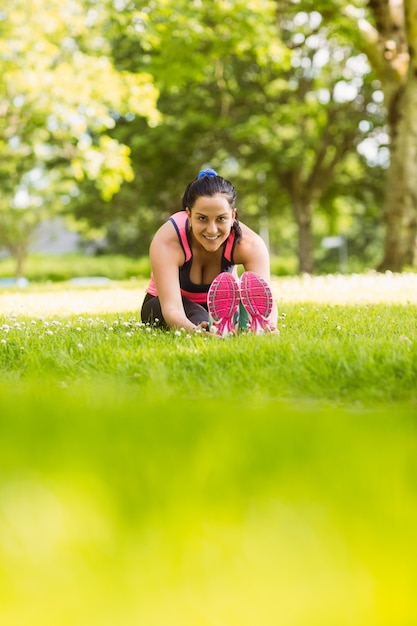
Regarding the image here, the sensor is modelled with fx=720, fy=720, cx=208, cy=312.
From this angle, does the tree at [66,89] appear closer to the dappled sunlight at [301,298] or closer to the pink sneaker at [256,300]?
the dappled sunlight at [301,298]

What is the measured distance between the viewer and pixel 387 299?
763 cm

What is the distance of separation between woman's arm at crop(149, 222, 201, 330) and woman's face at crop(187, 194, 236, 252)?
0.78 ft

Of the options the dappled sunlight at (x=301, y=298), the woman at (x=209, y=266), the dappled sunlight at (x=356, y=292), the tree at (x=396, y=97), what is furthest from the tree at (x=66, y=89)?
the woman at (x=209, y=266)

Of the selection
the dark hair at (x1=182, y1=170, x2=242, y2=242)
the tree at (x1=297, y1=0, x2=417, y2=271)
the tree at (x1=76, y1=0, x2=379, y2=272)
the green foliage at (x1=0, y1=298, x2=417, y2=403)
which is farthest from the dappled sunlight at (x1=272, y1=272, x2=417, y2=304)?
the tree at (x1=76, y1=0, x2=379, y2=272)

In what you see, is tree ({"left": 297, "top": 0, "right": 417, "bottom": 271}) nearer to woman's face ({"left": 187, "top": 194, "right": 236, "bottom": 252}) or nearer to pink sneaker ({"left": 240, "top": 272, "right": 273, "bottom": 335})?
woman's face ({"left": 187, "top": 194, "right": 236, "bottom": 252})

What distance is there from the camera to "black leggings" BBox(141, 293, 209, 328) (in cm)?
580

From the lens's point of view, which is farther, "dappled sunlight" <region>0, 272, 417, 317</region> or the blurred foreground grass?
"dappled sunlight" <region>0, 272, 417, 317</region>

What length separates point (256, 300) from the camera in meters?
5.10

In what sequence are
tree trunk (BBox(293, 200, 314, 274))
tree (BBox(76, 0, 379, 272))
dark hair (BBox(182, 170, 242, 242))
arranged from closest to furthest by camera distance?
dark hair (BBox(182, 170, 242, 242)) < tree (BBox(76, 0, 379, 272)) < tree trunk (BBox(293, 200, 314, 274))

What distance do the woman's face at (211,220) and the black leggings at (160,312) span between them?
633mm

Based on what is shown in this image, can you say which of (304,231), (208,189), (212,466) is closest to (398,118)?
(208,189)

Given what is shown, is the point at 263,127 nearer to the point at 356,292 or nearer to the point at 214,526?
the point at 356,292

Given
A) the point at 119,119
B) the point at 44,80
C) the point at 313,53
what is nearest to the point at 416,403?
the point at 44,80

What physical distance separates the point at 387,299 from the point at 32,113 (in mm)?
13476
